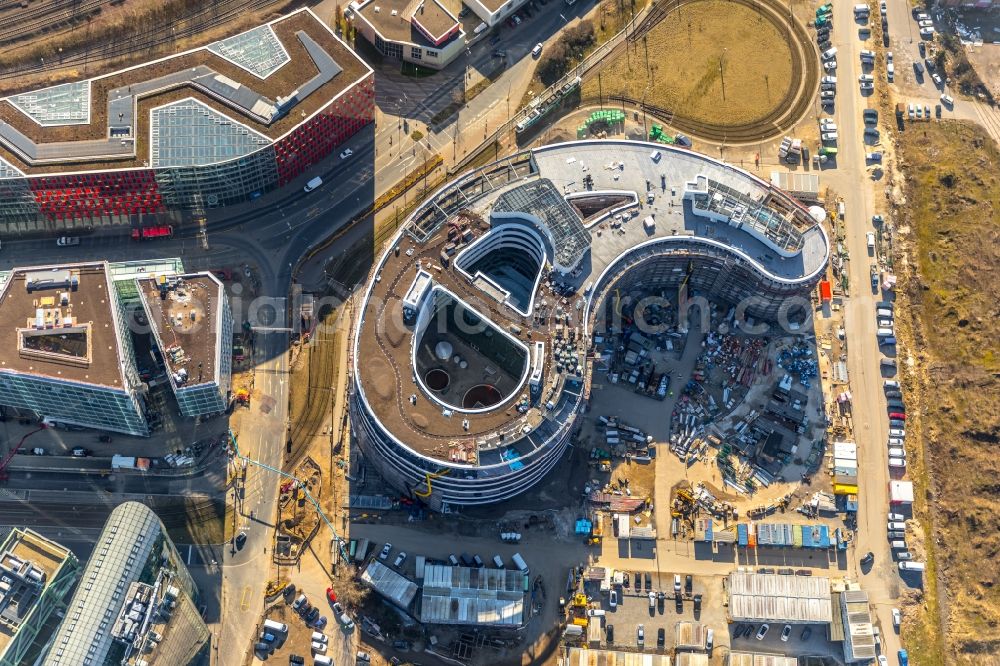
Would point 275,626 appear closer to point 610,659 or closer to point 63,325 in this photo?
point 610,659

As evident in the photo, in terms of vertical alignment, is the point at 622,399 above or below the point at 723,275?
below

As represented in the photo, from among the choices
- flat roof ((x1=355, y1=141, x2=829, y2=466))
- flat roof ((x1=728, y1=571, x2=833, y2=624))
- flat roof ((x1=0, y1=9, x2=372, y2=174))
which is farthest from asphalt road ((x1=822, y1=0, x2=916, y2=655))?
flat roof ((x1=0, y1=9, x2=372, y2=174))

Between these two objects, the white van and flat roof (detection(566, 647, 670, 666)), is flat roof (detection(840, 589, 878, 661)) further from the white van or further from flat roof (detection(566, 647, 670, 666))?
the white van

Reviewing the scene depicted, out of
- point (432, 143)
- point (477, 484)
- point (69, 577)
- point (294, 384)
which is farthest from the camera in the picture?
point (432, 143)

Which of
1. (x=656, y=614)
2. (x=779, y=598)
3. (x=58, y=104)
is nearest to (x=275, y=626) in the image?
(x=656, y=614)

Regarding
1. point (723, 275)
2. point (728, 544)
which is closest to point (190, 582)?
point (728, 544)

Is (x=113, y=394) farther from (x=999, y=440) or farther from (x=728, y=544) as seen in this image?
(x=999, y=440)

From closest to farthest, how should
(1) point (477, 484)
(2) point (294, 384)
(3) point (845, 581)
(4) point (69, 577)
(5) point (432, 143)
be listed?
(4) point (69, 577)
(1) point (477, 484)
(3) point (845, 581)
(2) point (294, 384)
(5) point (432, 143)
